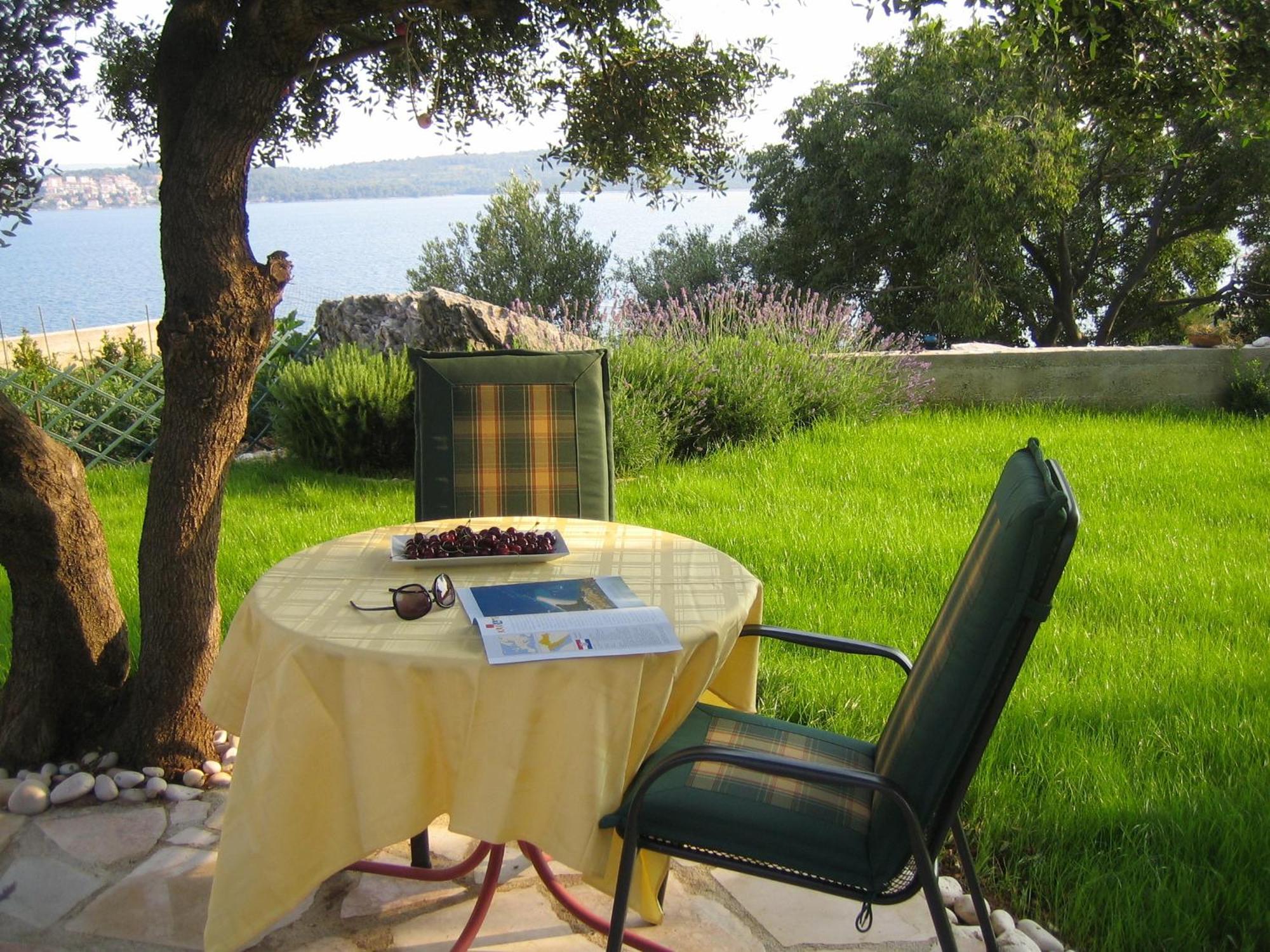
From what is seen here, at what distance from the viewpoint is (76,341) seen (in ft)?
28.2

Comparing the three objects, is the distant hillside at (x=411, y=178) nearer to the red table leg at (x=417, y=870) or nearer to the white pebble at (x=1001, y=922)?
the red table leg at (x=417, y=870)

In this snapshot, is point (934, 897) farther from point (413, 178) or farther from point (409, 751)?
point (413, 178)

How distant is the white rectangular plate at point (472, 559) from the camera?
2377 mm

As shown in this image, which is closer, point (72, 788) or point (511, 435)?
point (72, 788)

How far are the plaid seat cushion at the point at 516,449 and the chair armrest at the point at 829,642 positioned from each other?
45.9 inches

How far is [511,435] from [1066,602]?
2279mm

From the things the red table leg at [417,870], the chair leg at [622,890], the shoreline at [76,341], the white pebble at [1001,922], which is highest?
the shoreline at [76,341]

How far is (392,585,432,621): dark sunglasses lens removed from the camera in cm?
201

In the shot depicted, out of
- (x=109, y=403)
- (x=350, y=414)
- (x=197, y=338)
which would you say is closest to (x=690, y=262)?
(x=109, y=403)

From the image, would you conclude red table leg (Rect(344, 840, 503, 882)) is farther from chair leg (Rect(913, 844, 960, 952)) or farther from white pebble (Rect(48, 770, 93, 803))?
chair leg (Rect(913, 844, 960, 952))

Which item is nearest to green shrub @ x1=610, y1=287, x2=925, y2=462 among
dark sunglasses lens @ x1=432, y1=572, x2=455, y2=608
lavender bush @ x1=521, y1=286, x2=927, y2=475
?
lavender bush @ x1=521, y1=286, x2=927, y2=475

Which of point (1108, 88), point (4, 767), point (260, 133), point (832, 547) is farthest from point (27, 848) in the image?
point (1108, 88)

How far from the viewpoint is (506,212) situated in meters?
18.3

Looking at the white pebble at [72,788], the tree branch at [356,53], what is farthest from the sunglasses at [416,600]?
the tree branch at [356,53]
